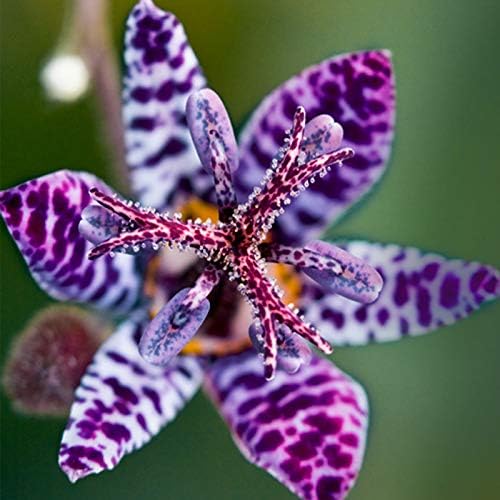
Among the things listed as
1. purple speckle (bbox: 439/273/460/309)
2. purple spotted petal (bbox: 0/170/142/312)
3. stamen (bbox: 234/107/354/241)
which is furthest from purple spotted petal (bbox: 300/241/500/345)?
purple spotted petal (bbox: 0/170/142/312)

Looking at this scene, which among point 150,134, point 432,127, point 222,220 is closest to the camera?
point 222,220

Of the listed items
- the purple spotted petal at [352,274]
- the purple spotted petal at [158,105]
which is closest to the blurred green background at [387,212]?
the purple spotted petal at [158,105]

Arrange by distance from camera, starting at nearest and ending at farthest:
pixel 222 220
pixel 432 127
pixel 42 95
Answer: pixel 222 220 → pixel 42 95 → pixel 432 127

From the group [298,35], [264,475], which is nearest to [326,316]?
[264,475]

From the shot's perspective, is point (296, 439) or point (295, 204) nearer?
point (296, 439)

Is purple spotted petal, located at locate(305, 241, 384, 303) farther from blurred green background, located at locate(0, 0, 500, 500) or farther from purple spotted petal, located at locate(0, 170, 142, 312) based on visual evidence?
blurred green background, located at locate(0, 0, 500, 500)

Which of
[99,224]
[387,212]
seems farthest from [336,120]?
[387,212]

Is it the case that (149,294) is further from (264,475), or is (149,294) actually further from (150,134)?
(264,475)
